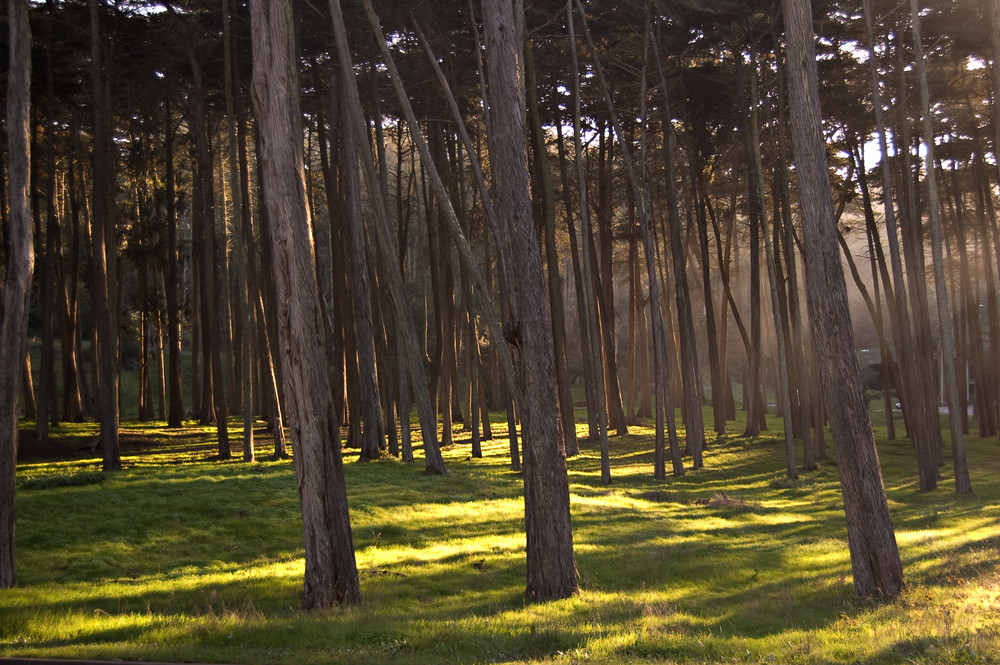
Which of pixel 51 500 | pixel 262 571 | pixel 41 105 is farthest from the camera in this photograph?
pixel 41 105

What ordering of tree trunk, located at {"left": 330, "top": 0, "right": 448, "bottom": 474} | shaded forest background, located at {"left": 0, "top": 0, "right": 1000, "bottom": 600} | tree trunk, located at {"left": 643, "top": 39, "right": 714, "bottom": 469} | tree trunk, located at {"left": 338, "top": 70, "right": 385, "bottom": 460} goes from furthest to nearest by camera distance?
tree trunk, located at {"left": 643, "top": 39, "right": 714, "bottom": 469} < tree trunk, located at {"left": 338, "top": 70, "right": 385, "bottom": 460} < shaded forest background, located at {"left": 0, "top": 0, "right": 1000, "bottom": 600} < tree trunk, located at {"left": 330, "top": 0, "right": 448, "bottom": 474}

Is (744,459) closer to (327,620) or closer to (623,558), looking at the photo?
(623,558)

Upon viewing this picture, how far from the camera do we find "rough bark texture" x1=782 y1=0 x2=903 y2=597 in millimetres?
11125

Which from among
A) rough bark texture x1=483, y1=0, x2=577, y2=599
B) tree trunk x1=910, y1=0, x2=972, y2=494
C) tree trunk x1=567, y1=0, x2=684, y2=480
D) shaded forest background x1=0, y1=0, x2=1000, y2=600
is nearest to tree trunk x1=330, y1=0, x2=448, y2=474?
shaded forest background x1=0, y1=0, x2=1000, y2=600

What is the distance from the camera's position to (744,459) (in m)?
32.4

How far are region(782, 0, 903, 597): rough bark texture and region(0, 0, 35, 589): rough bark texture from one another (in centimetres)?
1108

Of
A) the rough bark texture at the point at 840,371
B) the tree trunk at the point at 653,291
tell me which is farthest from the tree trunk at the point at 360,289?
the rough bark texture at the point at 840,371

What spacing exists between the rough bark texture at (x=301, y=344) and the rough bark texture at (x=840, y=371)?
6883 mm

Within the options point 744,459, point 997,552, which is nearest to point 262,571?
point 997,552

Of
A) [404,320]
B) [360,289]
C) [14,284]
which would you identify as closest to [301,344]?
[14,284]

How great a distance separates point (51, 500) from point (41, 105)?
17.2 meters

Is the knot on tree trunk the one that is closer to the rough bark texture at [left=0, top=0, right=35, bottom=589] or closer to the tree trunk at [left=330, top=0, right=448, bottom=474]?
the rough bark texture at [left=0, top=0, right=35, bottom=589]

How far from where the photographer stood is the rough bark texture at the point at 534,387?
1116 cm

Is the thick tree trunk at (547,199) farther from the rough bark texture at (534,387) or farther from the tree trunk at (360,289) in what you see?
the rough bark texture at (534,387)
